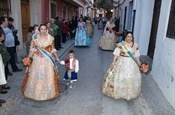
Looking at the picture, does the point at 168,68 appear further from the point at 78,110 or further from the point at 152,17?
the point at 152,17

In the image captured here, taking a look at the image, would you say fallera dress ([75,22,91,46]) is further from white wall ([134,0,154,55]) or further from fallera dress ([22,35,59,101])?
fallera dress ([22,35,59,101])

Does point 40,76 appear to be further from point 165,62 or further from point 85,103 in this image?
point 165,62

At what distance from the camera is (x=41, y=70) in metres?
4.30

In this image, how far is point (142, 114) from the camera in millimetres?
4086

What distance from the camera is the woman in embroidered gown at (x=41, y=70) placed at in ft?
14.1

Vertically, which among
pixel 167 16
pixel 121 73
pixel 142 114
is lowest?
pixel 142 114

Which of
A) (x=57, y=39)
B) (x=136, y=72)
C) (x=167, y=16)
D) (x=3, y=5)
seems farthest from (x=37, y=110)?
(x=57, y=39)

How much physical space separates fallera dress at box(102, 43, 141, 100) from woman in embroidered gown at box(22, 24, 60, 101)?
4.46 ft

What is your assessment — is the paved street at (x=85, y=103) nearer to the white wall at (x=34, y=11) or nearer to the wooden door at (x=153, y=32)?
the wooden door at (x=153, y=32)

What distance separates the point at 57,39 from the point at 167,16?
21.3ft

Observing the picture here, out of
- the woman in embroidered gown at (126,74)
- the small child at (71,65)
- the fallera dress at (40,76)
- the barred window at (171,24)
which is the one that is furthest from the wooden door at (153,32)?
the fallera dress at (40,76)

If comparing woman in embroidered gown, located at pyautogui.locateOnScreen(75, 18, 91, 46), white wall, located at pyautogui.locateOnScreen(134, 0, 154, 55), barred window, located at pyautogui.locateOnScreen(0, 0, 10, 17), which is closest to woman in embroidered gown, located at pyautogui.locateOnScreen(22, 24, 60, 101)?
barred window, located at pyautogui.locateOnScreen(0, 0, 10, 17)

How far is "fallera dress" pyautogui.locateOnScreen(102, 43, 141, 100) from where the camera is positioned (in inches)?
176

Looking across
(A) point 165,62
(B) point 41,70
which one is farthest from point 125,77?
(B) point 41,70
